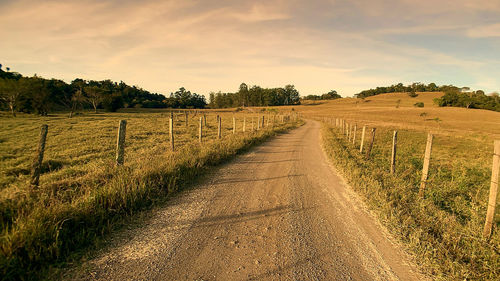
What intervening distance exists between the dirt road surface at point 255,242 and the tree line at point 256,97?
134 metres

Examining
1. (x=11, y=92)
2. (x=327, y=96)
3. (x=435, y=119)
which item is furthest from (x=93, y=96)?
(x=327, y=96)

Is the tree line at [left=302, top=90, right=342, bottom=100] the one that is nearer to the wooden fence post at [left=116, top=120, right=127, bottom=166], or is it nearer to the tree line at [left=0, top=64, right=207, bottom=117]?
the tree line at [left=0, top=64, right=207, bottom=117]

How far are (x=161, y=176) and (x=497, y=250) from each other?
6.94 metres

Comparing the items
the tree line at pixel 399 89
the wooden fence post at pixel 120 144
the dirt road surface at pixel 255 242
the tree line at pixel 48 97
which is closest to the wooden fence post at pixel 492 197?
the dirt road surface at pixel 255 242

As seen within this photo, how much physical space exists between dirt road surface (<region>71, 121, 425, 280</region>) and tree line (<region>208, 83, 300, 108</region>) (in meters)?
134

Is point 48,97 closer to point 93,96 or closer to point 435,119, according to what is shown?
point 93,96

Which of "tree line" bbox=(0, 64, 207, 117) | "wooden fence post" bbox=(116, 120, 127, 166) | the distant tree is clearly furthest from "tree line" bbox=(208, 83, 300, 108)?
"wooden fence post" bbox=(116, 120, 127, 166)

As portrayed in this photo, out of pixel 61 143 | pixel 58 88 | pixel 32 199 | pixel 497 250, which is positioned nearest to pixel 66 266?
pixel 32 199

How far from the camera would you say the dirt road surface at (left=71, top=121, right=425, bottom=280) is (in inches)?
122

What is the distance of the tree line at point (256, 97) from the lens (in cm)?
13912

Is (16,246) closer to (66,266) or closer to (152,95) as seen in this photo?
(66,266)

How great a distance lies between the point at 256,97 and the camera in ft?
458

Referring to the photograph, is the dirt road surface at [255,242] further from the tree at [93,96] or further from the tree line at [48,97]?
the tree at [93,96]

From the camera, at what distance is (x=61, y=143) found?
53.5ft
